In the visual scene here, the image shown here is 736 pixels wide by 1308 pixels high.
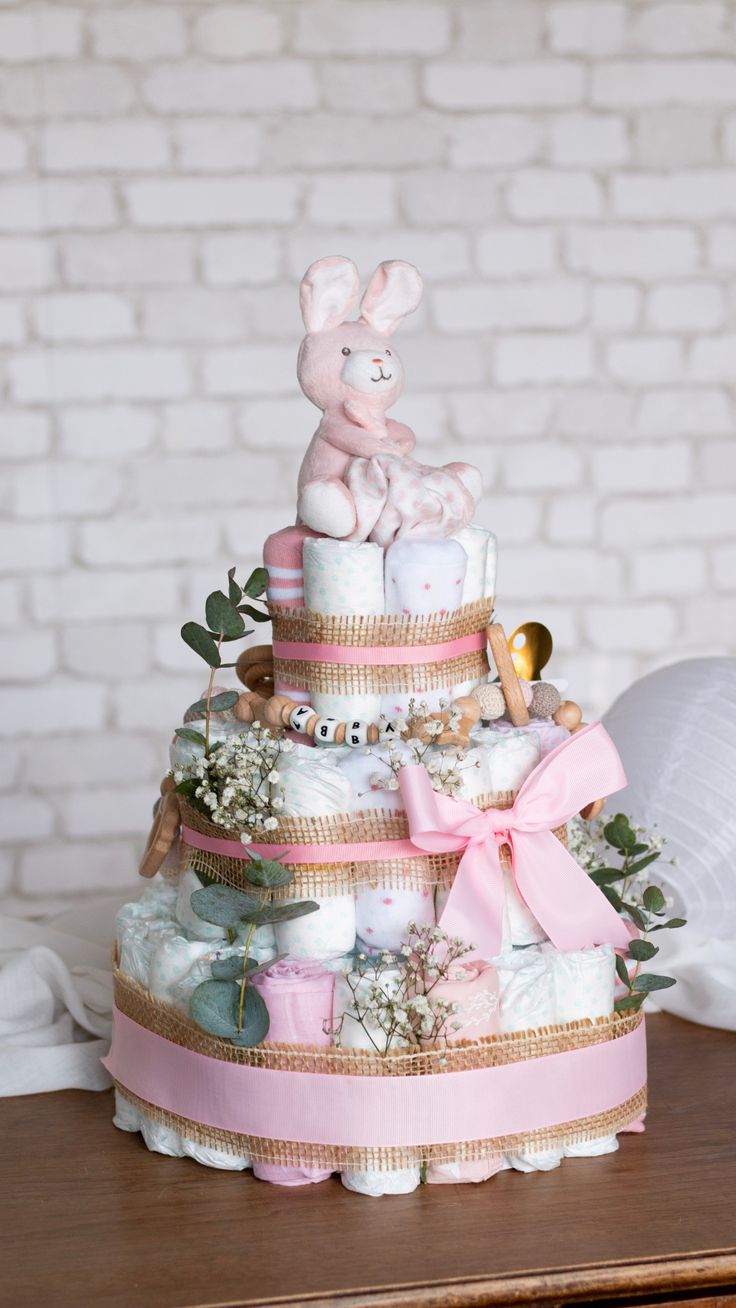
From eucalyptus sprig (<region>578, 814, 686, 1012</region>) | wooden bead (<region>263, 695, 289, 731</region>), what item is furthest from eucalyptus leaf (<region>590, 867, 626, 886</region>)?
wooden bead (<region>263, 695, 289, 731</region>)

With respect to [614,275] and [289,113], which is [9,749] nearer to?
[289,113]

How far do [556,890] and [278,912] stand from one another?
0.72ft

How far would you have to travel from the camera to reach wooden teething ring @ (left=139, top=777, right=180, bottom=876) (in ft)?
4.01

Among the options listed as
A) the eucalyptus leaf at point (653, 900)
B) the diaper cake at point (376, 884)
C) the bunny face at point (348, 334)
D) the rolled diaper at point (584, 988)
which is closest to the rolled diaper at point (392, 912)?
the diaper cake at point (376, 884)

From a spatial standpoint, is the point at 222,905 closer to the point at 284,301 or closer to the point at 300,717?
the point at 300,717

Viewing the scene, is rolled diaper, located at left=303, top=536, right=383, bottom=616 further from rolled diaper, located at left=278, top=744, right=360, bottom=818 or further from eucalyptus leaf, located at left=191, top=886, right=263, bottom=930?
eucalyptus leaf, located at left=191, top=886, right=263, bottom=930

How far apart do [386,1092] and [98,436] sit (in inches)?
62.2

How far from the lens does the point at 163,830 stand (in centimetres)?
123

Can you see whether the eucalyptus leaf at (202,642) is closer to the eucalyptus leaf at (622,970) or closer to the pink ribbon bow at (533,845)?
the pink ribbon bow at (533,845)

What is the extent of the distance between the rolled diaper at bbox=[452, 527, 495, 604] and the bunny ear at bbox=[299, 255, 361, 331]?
0.21 metres

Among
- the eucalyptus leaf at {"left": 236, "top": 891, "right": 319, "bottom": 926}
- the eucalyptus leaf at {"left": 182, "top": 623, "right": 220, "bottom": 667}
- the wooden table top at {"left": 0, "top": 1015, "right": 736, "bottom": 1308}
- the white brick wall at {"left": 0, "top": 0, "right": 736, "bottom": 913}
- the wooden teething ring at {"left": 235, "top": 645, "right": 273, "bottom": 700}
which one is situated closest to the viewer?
the wooden table top at {"left": 0, "top": 1015, "right": 736, "bottom": 1308}

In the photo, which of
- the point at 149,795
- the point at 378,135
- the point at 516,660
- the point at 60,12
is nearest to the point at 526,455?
the point at 378,135

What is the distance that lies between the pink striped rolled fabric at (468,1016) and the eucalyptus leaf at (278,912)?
0.11 meters

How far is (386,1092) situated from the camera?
1041 millimetres
